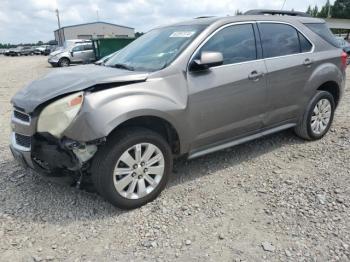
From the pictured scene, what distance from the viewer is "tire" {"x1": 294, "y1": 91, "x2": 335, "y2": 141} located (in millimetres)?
4793

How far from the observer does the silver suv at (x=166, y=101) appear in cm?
309

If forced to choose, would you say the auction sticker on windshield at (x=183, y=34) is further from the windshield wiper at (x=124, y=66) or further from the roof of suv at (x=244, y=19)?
the windshield wiper at (x=124, y=66)

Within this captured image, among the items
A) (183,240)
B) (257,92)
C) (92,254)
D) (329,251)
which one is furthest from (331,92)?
(92,254)

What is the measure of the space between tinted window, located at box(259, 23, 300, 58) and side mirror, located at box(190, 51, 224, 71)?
3.10 ft

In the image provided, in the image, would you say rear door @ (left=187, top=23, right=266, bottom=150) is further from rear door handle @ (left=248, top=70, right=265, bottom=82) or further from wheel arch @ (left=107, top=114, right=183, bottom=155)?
wheel arch @ (left=107, top=114, right=183, bottom=155)

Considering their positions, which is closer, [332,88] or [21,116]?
[21,116]

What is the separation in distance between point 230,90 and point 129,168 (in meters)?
1.40

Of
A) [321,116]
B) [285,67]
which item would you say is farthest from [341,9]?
[285,67]

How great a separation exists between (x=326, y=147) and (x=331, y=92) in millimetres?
921

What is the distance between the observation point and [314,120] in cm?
494

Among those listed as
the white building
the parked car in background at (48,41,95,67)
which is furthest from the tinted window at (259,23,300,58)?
the white building

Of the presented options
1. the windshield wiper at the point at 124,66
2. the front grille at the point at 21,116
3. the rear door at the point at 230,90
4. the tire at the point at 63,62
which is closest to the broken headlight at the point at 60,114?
the front grille at the point at 21,116

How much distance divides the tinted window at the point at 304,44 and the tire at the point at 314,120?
0.63 meters

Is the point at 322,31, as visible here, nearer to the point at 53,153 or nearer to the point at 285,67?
the point at 285,67
